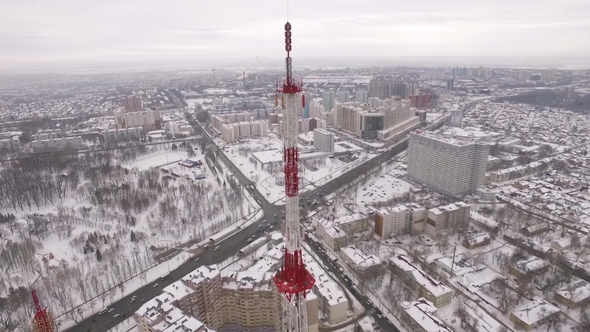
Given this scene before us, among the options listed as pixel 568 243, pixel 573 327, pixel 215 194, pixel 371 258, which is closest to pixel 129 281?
pixel 215 194

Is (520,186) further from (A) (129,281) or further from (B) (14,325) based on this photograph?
(B) (14,325)

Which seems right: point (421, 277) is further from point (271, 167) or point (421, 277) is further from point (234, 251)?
point (271, 167)

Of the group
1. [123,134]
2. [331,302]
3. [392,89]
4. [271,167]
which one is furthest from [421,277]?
[392,89]

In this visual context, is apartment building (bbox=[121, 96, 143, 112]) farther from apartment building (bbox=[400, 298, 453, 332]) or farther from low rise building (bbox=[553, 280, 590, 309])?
low rise building (bbox=[553, 280, 590, 309])

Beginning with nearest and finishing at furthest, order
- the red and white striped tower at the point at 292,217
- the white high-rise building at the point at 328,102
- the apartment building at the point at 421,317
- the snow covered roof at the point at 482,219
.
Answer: the red and white striped tower at the point at 292,217 → the apartment building at the point at 421,317 → the snow covered roof at the point at 482,219 → the white high-rise building at the point at 328,102

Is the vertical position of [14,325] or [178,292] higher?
[178,292]

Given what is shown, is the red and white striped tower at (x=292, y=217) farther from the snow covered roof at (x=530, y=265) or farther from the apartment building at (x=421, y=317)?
the snow covered roof at (x=530, y=265)

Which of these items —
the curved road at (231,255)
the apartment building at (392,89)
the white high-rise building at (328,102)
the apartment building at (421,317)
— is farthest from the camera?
the apartment building at (392,89)

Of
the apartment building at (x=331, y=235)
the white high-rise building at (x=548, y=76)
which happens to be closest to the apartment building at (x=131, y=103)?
the apartment building at (x=331, y=235)

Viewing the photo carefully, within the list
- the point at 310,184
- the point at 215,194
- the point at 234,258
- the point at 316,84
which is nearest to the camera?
the point at 234,258
